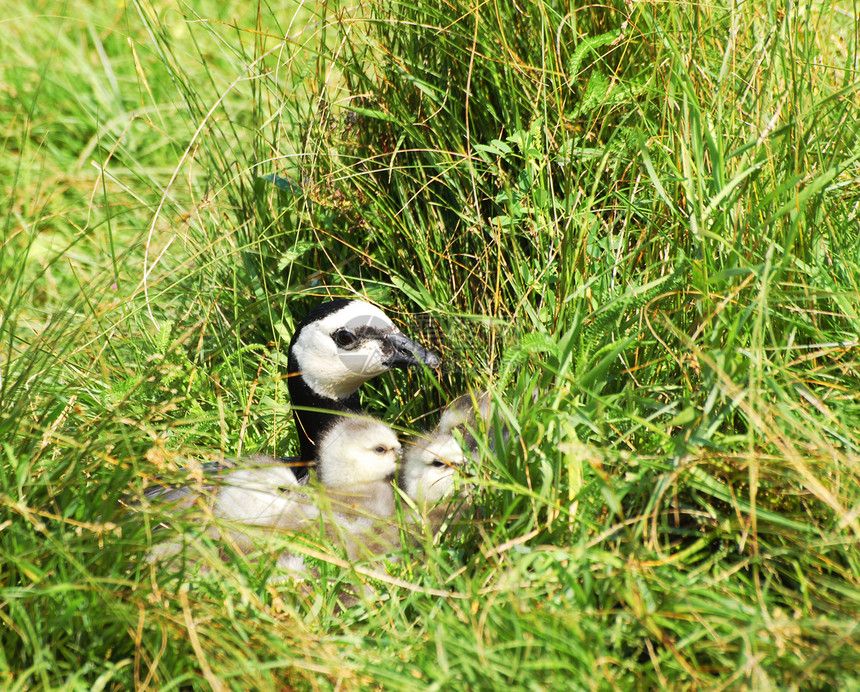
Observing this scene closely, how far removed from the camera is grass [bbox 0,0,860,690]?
1879mm

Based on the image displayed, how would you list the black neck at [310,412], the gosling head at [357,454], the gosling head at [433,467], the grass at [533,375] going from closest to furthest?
1. the grass at [533,375]
2. the gosling head at [433,467]
3. the gosling head at [357,454]
4. the black neck at [310,412]

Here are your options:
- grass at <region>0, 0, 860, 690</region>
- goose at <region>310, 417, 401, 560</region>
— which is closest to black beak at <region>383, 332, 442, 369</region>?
grass at <region>0, 0, 860, 690</region>

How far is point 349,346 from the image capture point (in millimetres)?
3006

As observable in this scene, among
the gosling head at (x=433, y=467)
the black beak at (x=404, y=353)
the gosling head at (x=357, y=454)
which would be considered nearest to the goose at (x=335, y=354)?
the black beak at (x=404, y=353)

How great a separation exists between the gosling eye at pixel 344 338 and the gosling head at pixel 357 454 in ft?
1.03

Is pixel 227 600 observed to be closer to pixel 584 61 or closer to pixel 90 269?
pixel 584 61

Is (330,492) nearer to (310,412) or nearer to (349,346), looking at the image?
(310,412)

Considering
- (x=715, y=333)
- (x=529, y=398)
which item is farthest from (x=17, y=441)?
(x=715, y=333)

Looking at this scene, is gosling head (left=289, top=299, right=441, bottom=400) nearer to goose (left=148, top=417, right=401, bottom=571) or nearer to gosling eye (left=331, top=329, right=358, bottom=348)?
gosling eye (left=331, top=329, right=358, bottom=348)

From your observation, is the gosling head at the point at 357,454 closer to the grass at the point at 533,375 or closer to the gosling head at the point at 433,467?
the gosling head at the point at 433,467

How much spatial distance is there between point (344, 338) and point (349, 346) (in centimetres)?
4

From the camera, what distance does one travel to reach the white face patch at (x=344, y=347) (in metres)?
3.01

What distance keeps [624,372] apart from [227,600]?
1270 mm

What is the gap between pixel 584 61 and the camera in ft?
9.74
